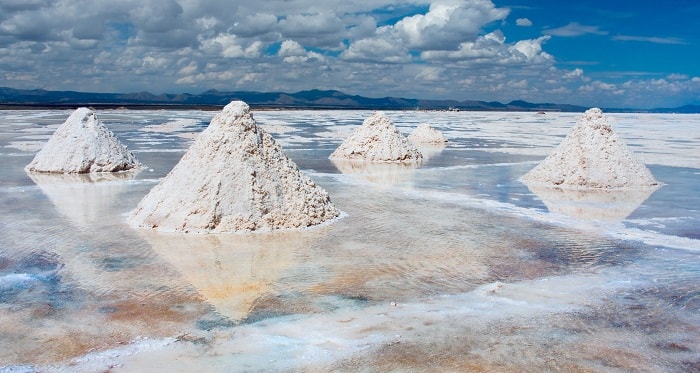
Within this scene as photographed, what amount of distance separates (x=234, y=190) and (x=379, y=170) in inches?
299

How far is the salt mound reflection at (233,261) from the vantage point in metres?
5.36

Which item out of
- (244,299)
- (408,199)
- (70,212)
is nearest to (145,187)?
(70,212)

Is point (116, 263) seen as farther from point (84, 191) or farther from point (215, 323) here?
point (84, 191)

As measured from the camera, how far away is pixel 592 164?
12516 mm

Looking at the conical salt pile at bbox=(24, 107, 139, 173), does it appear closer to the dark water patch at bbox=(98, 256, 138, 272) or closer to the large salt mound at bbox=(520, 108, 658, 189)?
the dark water patch at bbox=(98, 256, 138, 272)

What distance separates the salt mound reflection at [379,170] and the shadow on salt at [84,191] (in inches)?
195

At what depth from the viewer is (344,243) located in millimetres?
7297

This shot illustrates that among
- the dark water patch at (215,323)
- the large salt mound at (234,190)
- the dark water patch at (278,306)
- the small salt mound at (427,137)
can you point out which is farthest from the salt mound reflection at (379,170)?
the dark water patch at (215,323)

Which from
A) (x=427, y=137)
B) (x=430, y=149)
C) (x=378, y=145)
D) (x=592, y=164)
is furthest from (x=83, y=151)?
(x=427, y=137)

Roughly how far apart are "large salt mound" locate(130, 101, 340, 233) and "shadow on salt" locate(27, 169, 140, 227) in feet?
3.11

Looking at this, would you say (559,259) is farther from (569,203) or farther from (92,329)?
(92,329)

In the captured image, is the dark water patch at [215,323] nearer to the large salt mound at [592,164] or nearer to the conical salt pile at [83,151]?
the large salt mound at [592,164]

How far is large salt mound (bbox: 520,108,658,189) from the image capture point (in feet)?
40.5

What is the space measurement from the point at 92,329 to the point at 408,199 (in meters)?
6.86
